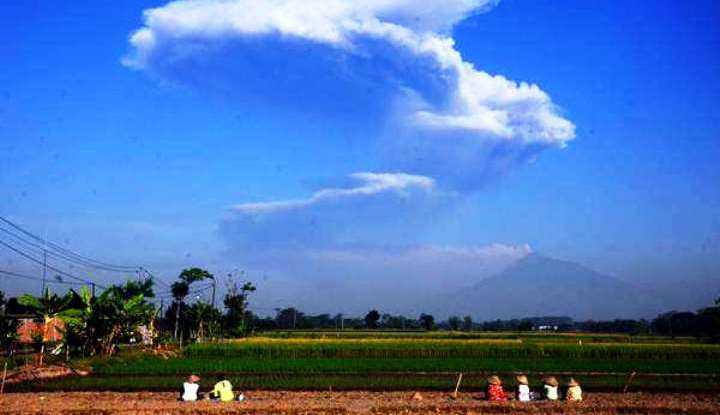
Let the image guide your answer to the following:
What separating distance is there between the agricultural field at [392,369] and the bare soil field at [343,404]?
148cm

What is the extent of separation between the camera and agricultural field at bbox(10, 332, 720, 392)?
2028 cm

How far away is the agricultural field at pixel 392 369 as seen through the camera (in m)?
20.3

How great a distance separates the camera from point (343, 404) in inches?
639

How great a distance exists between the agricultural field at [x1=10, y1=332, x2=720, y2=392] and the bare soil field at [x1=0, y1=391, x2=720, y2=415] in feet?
4.87

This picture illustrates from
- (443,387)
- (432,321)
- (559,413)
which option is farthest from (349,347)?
(432,321)

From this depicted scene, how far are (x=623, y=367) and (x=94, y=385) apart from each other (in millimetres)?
21639

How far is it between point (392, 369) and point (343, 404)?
10.5m

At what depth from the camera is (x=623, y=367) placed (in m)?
29.5

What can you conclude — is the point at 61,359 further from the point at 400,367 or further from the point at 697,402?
the point at 697,402

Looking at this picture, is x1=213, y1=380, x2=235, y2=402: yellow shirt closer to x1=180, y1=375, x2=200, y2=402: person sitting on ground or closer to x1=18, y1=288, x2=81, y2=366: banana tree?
x1=180, y1=375, x2=200, y2=402: person sitting on ground

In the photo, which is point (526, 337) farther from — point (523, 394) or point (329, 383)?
point (523, 394)

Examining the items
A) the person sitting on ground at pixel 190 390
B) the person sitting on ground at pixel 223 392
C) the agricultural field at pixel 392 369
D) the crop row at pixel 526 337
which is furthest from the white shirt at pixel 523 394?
the crop row at pixel 526 337

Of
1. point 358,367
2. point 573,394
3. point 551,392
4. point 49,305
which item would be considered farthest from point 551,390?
point 49,305

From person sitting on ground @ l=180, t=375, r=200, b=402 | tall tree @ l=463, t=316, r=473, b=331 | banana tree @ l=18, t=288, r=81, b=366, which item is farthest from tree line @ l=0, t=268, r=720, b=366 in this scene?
tall tree @ l=463, t=316, r=473, b=331
